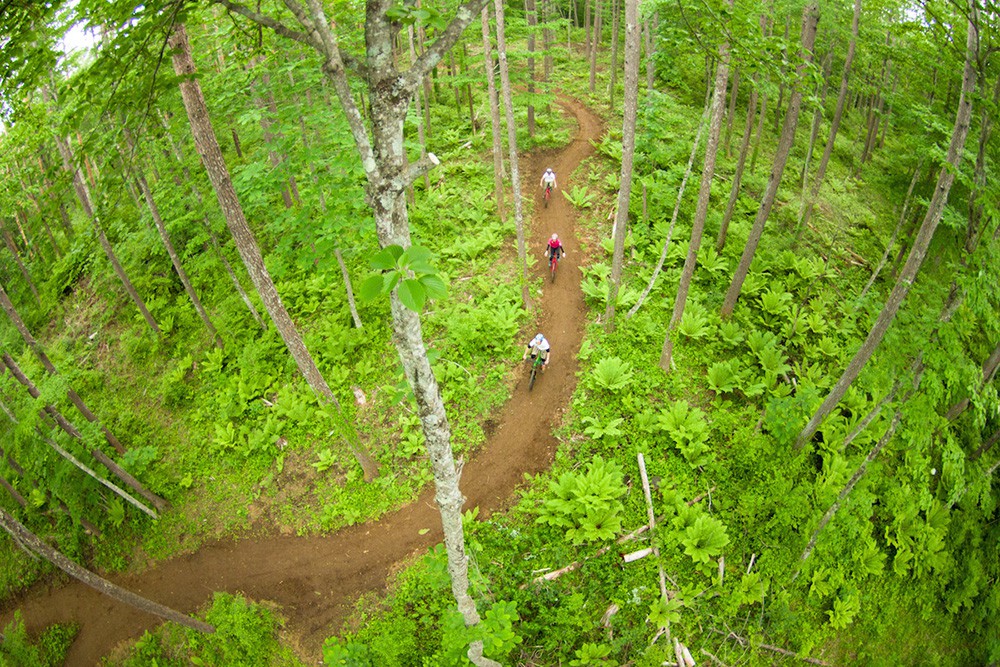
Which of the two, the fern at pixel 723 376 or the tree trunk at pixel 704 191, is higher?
the tree trunk at pixel 704 191

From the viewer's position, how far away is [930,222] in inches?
316

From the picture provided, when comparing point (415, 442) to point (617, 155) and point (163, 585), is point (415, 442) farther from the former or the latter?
point (617, 155)

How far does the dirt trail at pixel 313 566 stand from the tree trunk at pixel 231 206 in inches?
98.1

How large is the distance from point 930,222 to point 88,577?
16.9 meters

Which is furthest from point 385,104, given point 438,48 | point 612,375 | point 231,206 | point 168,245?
point 168,245

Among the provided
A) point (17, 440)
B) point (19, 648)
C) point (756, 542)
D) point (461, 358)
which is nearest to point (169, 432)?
point (17, 440)

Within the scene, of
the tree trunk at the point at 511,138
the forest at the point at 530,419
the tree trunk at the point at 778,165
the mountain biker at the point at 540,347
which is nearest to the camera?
the forest at the point at 530,419

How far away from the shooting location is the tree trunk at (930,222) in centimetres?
673

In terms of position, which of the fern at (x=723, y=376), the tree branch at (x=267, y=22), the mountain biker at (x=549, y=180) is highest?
the tree branch at (x=267, y=22)

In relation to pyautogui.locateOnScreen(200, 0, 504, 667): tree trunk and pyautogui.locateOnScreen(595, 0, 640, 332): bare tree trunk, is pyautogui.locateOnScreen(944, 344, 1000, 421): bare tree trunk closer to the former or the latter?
pyautogui.locateOnScreen(595, 0, 640, 332): bare tree trunk

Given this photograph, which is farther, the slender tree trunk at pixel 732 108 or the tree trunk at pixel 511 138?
the slender tree trunk at pixel 732 108

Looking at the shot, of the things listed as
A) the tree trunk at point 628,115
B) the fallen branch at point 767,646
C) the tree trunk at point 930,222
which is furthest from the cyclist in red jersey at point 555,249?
the fallen branch at point 767,646

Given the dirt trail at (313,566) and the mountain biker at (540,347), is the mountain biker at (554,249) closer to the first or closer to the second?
the mountain biker at (540,347)

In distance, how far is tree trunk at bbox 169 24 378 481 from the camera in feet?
27.4
